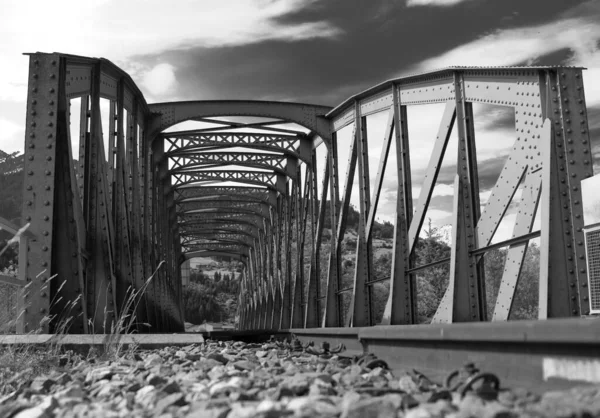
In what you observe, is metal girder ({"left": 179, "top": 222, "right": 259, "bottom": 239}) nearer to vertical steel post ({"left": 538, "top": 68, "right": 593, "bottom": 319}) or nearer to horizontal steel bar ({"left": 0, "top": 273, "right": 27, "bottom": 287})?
horizontal steel bar ({"left": 0, "top": 273, "right": 27, "bottom": 287})

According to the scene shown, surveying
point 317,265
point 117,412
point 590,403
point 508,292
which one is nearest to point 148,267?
point 317,265

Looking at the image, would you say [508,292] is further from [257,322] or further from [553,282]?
[257,322]

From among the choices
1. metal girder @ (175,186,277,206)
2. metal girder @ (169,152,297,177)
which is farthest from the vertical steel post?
metal girder @ (175,186,277,206)

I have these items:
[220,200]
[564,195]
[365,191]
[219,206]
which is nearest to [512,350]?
[564,195]

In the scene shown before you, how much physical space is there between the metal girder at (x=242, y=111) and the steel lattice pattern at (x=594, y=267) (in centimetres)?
1245

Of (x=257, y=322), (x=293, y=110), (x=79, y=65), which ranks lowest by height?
(x=257, y=322)

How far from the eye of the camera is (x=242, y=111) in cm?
1975

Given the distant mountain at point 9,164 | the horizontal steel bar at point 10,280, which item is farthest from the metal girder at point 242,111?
the distant mountain at point 9,164

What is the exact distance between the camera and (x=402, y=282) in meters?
11.9

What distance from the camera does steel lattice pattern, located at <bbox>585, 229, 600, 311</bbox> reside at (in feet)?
22.3

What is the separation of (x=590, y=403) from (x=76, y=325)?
24.9ft

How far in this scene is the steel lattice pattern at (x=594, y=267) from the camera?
6.79m

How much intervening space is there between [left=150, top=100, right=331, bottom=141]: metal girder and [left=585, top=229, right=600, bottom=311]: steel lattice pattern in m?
12.5

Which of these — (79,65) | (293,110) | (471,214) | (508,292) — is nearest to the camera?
(508,292)
